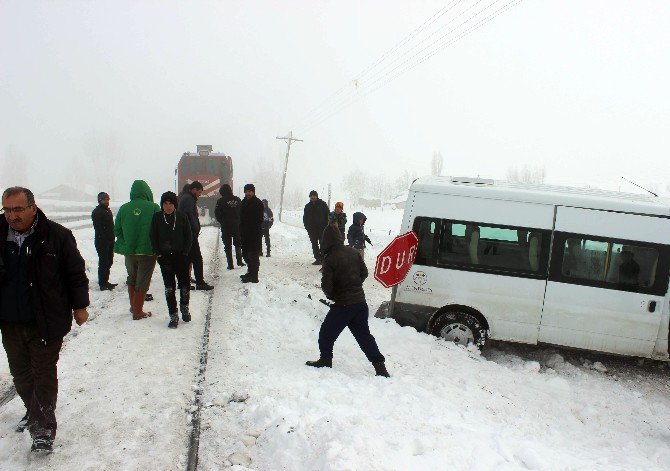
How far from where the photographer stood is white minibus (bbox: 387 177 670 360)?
20.2 ft

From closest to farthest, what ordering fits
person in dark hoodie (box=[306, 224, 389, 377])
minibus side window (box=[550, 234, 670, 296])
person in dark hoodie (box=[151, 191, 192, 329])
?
person in dark hoodie (box=[306, 224, 389, 377]) < minibus side window (box=[550, 234, 670, 296]) < person in dark hoodie (box=[151, 191, 192, 329])

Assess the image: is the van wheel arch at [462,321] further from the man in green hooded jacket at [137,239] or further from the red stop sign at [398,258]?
the man in green hooded jacket at [137,239]

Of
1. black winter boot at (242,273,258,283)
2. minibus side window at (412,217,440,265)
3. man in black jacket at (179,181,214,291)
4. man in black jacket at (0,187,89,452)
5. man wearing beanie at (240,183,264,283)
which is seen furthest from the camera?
black winter boot at (242,273,258,283)

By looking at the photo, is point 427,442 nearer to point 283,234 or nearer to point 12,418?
point 12,418

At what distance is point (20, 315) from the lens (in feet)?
10.9

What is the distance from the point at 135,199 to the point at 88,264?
4.87 meters

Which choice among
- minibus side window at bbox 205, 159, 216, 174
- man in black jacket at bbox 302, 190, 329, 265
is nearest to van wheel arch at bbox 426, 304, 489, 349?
man in black jacket at bbox 302, 190, 329, 265

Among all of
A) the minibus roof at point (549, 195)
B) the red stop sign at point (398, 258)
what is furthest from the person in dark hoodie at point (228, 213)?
the minibus roof at point (549, 195)

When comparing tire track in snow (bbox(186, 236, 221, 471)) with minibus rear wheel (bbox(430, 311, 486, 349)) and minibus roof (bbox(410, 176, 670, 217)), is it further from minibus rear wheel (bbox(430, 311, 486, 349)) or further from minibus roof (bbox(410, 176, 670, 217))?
minibus roof (bbox(410, 176, 670, 217))

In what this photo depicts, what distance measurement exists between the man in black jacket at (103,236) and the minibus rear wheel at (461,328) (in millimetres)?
6256

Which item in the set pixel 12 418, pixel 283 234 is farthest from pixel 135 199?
pixel 283 234

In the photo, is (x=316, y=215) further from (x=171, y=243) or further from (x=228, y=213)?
(x=171, y=243)

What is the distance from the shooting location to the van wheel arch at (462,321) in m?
6.59

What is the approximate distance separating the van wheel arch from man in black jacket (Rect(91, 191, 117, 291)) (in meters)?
6.13
